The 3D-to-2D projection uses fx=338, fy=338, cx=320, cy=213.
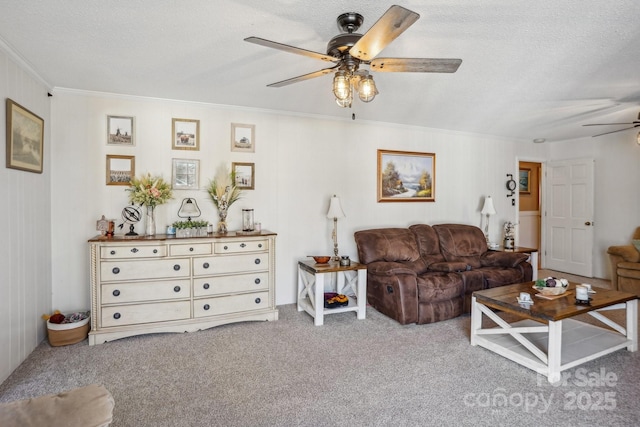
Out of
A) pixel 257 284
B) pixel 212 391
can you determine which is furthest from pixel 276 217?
pixel 212 391

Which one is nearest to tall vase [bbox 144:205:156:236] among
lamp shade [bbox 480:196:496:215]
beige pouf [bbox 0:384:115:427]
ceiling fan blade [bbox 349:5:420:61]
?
beige pouf [bbox 0:384:115:427]

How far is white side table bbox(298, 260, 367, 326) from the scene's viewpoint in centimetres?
350

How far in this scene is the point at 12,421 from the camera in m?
1.13

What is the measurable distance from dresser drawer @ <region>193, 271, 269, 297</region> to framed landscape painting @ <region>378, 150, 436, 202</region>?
202cm

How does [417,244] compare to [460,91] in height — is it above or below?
below

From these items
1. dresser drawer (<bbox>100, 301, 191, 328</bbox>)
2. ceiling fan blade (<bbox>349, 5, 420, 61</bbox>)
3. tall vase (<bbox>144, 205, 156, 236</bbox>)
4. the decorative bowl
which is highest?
ceiling fan blade (<bbox>349, 5, 420, 61</bbox>)

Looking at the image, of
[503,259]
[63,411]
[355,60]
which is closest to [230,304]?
[63,411]

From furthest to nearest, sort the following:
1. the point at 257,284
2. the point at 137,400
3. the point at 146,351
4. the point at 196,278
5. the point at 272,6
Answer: the point at 257,284, the point at 196,278, the point at 146,351, the point at 137,400, the point at 272,6

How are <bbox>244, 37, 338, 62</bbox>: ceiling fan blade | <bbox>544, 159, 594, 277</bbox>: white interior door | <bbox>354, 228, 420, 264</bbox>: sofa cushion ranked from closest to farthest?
<bbox>244, 37, 338, 62</bbox>: ceiling fan blade
<bbox>354, 228, 420, 264</bbox>: sofa cushion
<bbox>544, 159, 594, 277</bbox>: white interior door

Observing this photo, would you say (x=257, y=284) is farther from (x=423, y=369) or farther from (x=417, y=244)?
(x=417, y=244)

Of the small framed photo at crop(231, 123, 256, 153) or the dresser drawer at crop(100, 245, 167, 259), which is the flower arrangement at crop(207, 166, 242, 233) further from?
the dresser drawer at crop(100, 245, 167, 259)

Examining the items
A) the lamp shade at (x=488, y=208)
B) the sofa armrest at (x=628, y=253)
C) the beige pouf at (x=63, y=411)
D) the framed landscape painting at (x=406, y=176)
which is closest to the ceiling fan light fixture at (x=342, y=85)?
the beige pouf at (x=63, y=411)

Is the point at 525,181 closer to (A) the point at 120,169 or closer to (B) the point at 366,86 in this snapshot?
(B) the point at 366,86

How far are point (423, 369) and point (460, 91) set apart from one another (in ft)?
8.44
